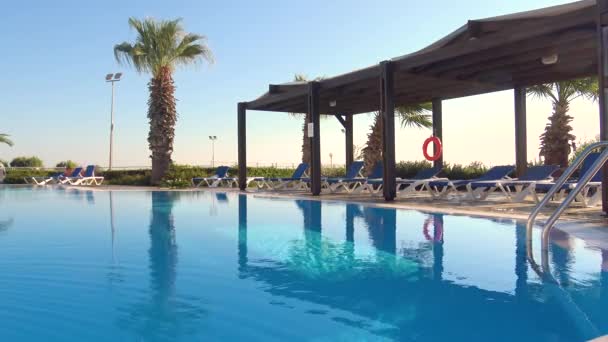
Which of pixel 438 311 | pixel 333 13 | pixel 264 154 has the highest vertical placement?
pixel 333 13

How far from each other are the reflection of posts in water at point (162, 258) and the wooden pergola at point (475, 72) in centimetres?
521

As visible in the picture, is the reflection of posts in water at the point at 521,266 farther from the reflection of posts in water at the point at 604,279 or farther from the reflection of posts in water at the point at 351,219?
the reflection of posts in water at the point at 351,219

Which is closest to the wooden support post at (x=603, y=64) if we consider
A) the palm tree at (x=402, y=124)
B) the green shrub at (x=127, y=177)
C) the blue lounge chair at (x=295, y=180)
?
the blue lounge chair at (x=295, y=180)

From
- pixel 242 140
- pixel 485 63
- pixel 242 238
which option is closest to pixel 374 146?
pixel 242 140

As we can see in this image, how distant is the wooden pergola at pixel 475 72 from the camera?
720 cm

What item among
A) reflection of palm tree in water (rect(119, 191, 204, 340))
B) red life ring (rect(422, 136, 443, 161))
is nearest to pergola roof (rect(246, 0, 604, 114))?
red life ring (rect(422, 136, 443, 161))

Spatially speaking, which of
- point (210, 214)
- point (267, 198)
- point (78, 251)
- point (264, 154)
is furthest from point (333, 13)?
point (264, 154)

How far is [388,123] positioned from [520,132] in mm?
4547

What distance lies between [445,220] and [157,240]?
4.30m

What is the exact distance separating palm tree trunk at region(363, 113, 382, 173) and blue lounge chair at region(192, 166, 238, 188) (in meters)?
5.37

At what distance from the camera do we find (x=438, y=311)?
2924 millimetres

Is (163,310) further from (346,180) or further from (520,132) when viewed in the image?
(520,132)

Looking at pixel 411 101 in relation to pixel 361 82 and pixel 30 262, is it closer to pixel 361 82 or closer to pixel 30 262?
pixel 361 82

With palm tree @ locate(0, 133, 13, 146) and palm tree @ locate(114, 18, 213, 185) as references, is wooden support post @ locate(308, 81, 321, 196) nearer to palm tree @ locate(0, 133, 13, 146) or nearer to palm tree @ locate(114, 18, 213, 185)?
palm tree @ locate(114, 18, 213, 185)
